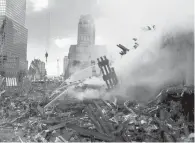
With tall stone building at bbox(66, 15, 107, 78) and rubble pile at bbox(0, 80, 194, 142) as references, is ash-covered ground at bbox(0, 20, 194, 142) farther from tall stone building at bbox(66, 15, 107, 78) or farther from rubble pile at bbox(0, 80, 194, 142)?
tall stone building at bbox(66, 15, 107, 78)

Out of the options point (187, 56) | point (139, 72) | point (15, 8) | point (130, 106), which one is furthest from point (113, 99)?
point (15, 8)

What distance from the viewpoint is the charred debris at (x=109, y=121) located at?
29.1ft

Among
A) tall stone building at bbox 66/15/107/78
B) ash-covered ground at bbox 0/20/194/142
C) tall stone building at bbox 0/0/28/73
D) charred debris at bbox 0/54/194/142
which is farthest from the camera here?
tall stone building at bbox 0/0/28/73

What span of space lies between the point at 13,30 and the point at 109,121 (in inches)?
4177

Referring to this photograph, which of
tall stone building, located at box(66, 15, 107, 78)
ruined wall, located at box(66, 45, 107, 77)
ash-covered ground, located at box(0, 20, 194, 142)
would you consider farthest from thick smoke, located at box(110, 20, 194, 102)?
ruined wall, located at box(66, 45, 107, 77)

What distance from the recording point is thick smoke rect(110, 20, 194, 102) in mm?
12797

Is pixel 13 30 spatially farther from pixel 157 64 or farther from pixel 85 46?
pixel 157 64

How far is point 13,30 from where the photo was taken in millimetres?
105500

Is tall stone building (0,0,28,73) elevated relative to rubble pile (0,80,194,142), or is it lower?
elevated

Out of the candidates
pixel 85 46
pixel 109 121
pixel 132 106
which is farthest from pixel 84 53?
pixel 109 121

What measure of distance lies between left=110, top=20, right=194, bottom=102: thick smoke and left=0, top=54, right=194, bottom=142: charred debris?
189cm

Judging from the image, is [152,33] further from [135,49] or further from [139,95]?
[139,95]

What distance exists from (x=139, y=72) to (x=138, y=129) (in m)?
6.21

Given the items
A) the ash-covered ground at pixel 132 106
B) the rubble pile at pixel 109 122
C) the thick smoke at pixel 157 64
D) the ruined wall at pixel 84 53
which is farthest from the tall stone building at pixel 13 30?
the rubble pile at pixel 109 122
